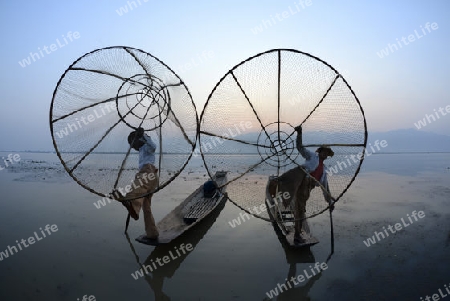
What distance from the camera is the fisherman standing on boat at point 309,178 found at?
16.4 feet

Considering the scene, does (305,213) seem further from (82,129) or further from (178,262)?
(82,129)

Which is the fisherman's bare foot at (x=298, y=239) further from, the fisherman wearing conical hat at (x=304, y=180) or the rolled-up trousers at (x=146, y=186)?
the rolled-up trousers at (x=146, y=186)

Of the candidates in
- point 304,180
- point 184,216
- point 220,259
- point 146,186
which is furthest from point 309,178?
point 184,216

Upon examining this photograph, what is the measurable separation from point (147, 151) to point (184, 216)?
2.20 meters

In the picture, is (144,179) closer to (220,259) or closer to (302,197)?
(220,259)

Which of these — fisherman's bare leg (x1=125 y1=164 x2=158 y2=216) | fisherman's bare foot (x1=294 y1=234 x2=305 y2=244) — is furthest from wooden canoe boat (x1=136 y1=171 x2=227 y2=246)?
fisherman's bare foot (x1=294 y1=234 x2=305 y2=244)

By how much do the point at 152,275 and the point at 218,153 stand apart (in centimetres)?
233

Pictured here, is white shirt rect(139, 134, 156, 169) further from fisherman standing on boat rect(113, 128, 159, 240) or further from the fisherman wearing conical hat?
the fisherman wearing conical hat

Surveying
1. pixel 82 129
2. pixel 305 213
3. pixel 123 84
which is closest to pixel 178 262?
pixel 305 213

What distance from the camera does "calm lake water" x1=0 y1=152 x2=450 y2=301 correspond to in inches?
157

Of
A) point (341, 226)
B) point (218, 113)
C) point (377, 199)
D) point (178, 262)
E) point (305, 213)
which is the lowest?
point (377, 199)

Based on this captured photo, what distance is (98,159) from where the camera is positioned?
5.19 metres

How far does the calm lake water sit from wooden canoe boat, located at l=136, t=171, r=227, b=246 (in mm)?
259

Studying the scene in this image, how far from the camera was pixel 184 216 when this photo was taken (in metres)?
6.55
